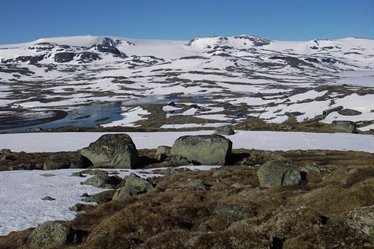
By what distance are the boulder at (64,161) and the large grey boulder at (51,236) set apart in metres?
23.6

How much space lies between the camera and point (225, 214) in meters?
20.9

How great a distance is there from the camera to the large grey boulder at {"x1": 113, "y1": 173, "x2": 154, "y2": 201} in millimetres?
27944

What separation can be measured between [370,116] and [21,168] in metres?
97.2

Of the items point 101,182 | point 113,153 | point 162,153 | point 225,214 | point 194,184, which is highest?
point 113,153

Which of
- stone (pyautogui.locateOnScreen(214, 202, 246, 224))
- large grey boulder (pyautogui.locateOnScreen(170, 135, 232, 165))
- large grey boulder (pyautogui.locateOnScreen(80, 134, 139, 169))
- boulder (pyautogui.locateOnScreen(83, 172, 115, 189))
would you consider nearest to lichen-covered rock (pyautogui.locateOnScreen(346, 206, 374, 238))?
stone (pyautogui.locateOnScreen(214, 202, 246, 224))

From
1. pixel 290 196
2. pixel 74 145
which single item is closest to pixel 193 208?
pixel 290 196

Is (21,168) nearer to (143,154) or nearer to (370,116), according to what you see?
(143,154)

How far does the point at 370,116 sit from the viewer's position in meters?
102

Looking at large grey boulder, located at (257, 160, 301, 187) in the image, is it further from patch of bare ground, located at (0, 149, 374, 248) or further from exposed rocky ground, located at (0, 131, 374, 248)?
patch of bare ground, located at (0, 149, 374, 248)

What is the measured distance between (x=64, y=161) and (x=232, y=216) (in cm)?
2845

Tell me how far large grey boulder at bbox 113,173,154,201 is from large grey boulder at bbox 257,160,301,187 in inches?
399

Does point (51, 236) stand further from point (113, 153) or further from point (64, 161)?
point (113, 153)

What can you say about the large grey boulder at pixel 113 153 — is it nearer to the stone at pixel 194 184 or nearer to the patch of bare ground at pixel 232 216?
the patch of bare ground at pixel 232 216

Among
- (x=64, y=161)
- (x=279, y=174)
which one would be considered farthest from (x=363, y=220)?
(x=64, y=161)
